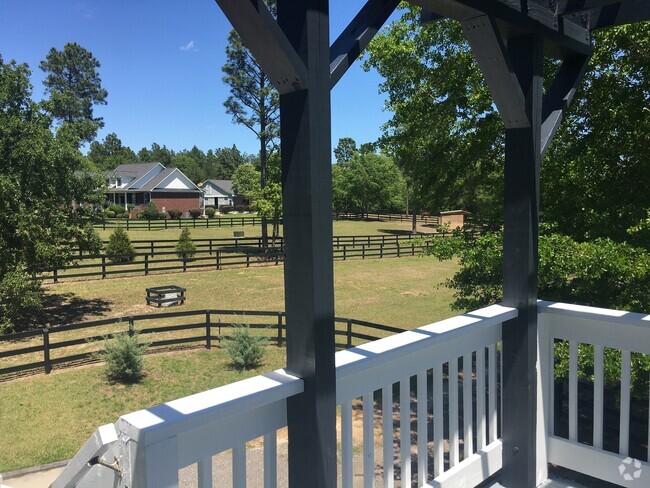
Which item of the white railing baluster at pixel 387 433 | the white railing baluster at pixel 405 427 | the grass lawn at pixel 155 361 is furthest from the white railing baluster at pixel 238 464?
the grass lawn at pixel 155 361

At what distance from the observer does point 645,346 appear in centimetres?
263

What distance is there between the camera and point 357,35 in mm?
1669

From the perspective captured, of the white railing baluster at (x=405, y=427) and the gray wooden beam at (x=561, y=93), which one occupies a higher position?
the gray wooden beam at (x=561, y=93)

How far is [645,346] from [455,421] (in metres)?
1.10

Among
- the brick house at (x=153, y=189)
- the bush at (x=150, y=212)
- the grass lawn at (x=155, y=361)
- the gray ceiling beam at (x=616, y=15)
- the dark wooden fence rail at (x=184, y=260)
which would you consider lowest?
the grass lawn at (x=155, y=361)

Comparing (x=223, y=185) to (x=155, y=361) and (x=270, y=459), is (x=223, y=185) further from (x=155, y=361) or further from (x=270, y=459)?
(x=270, y=459)

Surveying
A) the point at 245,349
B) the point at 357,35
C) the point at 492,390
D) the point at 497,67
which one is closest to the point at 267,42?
the point at 357,35

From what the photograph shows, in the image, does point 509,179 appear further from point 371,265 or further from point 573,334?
point 371,265

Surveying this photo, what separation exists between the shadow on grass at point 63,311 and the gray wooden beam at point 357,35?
1174 centimetres

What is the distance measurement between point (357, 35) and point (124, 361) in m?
7.31

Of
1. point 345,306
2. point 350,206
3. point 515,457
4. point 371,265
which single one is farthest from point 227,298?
point 350,206

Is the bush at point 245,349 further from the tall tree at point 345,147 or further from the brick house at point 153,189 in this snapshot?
the tall tree at point 345,147

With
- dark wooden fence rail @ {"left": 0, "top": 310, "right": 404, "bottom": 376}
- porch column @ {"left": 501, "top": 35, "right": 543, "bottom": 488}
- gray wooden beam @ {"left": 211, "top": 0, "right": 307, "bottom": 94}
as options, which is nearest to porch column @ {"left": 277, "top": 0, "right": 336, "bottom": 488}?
gray wooden beam @ {"left": 211, "top": 0, "right": 307, "bottom": 94}

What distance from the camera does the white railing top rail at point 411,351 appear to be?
1.88 m
